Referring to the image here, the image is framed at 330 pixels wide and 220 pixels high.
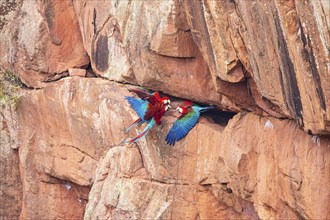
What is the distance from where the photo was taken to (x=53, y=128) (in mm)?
11031

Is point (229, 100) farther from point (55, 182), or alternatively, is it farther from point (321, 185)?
point (55, 182)

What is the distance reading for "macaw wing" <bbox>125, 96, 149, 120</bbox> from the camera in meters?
9.33

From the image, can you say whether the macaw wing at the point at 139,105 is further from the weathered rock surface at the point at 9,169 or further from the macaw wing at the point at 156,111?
the weathered rock surface at the point at 9,169

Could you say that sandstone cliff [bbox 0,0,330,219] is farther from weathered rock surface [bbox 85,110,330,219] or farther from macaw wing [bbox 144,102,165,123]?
macaw wing [bbox 144,102,165,123]

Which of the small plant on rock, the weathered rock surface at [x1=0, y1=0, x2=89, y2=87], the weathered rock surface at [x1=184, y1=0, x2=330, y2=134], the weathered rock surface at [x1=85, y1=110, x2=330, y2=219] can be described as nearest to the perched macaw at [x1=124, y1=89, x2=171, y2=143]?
the weathered rock surface at [x1=85, y1=110, x2=330, y2=219]

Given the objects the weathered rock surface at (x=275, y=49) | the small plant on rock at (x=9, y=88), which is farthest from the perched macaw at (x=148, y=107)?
the small plant on rock at (x=9, y=88)

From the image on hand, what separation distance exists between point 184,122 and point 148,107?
40 cm

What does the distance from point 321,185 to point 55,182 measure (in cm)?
484

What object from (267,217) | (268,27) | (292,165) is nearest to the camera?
(268,27)

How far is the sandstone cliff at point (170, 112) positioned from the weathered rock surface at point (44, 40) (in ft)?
0.04

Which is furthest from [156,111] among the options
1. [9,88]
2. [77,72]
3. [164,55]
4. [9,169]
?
[9,169]

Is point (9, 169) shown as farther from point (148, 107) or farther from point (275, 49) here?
point (275, 49)

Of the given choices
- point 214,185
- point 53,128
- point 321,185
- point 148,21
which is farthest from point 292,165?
point 53,128

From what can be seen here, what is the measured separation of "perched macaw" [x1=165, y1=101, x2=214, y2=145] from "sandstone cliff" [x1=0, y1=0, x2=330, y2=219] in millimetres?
74
